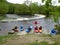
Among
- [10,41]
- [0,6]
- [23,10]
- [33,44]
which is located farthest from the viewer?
[23,10]

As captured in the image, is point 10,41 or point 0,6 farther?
point 0,6

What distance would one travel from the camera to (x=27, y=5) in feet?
309

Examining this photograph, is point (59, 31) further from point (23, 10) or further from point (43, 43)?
point (23, 10)

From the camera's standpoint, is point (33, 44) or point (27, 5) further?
point (27, 5)

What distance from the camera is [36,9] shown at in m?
92.6

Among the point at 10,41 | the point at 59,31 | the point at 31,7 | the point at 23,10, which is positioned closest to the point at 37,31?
the point at 59,31

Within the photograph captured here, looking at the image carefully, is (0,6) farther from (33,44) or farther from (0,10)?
(33,44)

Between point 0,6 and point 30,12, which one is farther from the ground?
point 0,6

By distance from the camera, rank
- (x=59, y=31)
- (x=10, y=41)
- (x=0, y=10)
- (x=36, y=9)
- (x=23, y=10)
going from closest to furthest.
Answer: (x=10, y=41), (x=59, y=31), (x=0, y=10), (x=23, y=10), (x=36, y=9)

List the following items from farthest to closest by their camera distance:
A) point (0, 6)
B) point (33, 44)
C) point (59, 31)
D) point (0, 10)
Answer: point (0, 10) < point (0, 6) < point (59, 31) < point (33, 44)

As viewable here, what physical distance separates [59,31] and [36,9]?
234 feet

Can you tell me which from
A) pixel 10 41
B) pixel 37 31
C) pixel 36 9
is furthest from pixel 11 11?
pixel 10 41

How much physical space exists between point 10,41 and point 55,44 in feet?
10.2

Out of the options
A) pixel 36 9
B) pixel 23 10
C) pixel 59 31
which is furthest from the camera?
pixel 36 9
